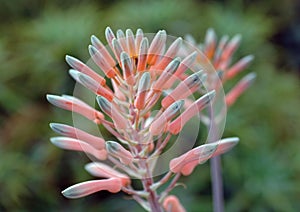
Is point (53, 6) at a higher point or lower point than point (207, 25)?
higher

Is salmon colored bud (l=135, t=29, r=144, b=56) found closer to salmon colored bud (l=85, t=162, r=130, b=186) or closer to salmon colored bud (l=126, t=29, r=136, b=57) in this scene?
salmon colored bud (l=126, t=29, r=136, b=57)

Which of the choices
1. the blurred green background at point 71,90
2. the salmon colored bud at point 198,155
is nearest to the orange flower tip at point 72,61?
the salmon colored bud at point 198,155

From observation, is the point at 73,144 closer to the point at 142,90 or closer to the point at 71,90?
the point at 142,90

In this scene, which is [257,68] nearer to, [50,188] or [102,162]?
[50,188]

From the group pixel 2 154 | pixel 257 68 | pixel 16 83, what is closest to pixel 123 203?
pixel 2 154

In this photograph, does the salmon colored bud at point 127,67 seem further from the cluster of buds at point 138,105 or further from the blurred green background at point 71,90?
the blurred green background at point 71,90

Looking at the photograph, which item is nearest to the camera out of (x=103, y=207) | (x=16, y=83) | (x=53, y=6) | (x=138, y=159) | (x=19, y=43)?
(x=138, y=159)
